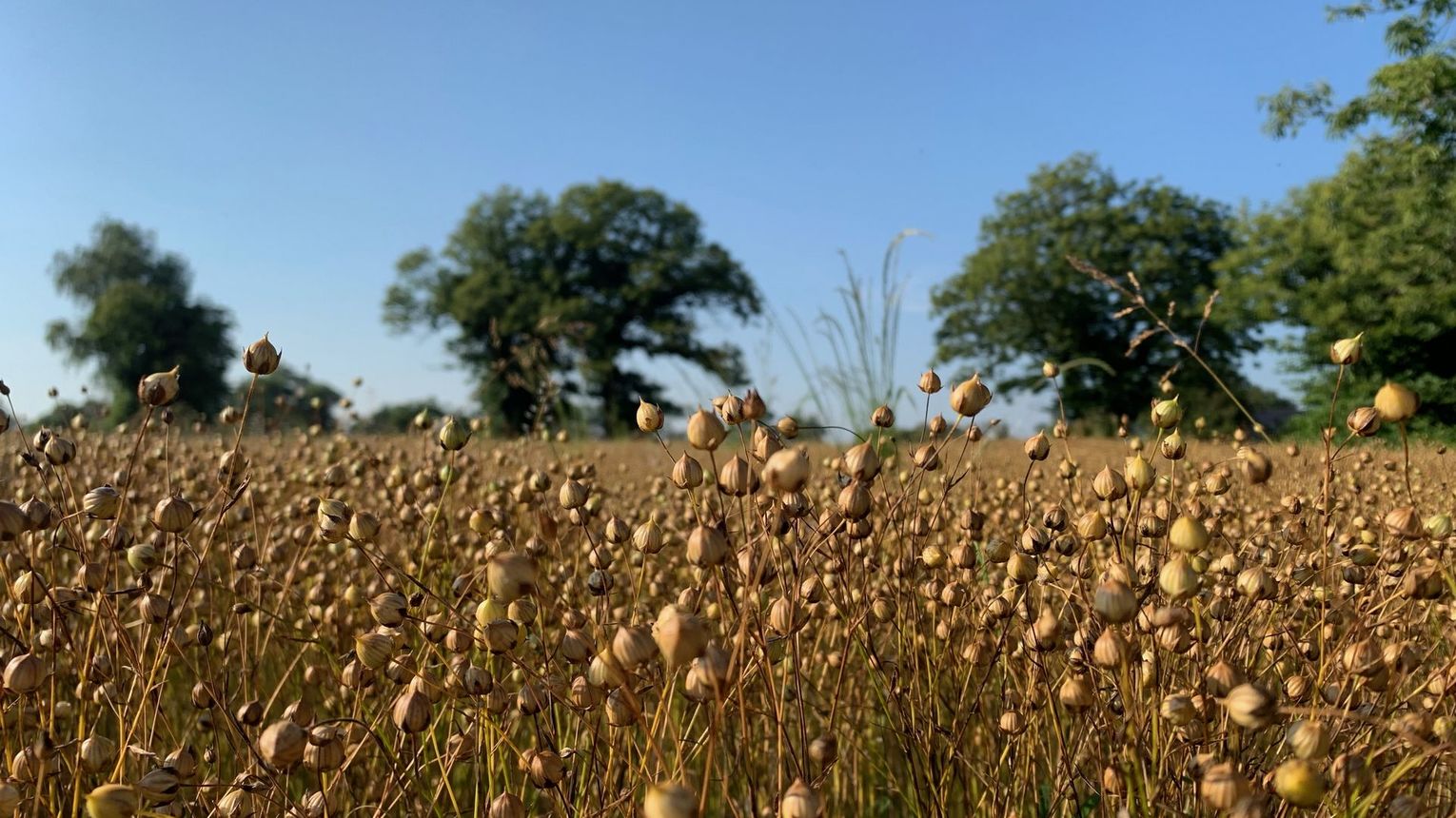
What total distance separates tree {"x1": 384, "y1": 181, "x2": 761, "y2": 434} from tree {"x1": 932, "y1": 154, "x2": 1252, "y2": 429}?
8.46m

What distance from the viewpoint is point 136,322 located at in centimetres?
3064

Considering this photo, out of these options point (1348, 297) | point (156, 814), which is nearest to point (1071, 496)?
point (156, 814)

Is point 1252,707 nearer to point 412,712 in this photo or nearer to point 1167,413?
point 1167,413

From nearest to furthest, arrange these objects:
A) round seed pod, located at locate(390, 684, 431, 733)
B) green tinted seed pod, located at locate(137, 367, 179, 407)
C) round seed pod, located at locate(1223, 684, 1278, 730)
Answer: round seed pod, located at locate(1223, 684, 1278, 730) < round seed pod, located at locate(390, 684, 431, 733) < green tinted seed pod, located at locate(137, 367, 179, 407)

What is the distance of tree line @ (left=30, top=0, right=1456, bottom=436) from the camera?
1834 centimetres

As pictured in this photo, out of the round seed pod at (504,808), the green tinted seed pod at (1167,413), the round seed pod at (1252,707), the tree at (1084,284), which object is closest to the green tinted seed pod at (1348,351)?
the green tinted seed pod at (1167,413)

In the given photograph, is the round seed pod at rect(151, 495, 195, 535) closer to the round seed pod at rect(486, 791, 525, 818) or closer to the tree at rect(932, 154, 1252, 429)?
the round seed pod at rect(486, 791, 525, 818)

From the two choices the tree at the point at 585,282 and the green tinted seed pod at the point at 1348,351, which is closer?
the green tinted seed pod at the point at 1348,351

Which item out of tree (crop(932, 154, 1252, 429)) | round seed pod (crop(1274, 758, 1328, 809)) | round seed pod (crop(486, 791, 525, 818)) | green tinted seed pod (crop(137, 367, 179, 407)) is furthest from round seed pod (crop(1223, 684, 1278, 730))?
tree (crop(932, 154, 1252, 429))

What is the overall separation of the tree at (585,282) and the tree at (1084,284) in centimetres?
846

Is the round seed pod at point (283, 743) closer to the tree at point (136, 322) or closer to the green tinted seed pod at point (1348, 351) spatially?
the green tinted seed pod at point (1348, 351)

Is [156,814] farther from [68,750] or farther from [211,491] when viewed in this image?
[211,491]

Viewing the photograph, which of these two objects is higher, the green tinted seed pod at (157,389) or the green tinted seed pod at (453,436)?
the green tinted seed pod at (157,389)

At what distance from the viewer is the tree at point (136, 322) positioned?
101 feet
